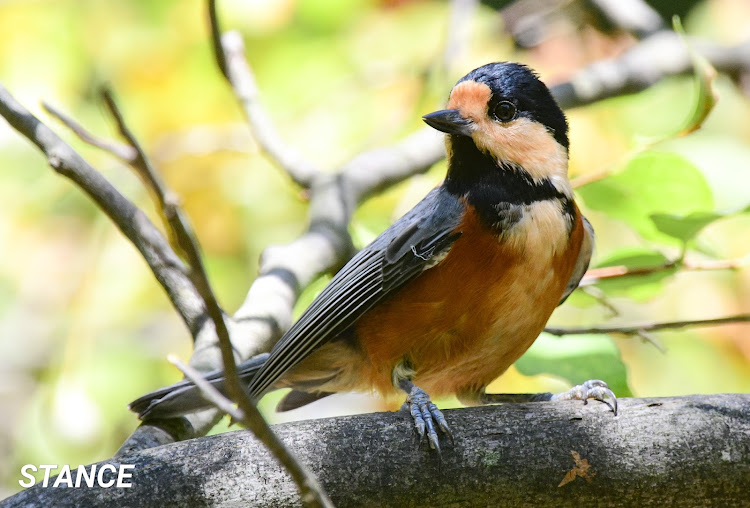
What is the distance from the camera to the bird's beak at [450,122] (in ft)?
10.4

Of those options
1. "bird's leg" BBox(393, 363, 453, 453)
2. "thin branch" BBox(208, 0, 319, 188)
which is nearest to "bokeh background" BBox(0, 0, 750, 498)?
"thin branch" BBox(208, 0, 319, 188)

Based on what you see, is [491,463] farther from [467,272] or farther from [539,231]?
[539,231]

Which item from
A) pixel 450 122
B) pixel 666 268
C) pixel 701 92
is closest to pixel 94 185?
pixel 450 122

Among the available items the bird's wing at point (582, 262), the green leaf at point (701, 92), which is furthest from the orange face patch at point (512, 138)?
the green leaf at point (701, 92)

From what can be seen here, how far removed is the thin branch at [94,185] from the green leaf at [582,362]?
127cm

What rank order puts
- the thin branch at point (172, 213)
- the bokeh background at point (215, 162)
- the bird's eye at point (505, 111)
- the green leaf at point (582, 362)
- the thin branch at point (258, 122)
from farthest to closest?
the bokeh background at point (215, 162)
the thin branch at point (258, 122)
the bird's eye at point (505, 111)
the green leaf at point (582, 362)
the thin branch at point (172, 213)

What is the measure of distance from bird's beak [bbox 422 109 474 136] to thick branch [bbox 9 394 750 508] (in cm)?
125

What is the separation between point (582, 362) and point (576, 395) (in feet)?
0.83

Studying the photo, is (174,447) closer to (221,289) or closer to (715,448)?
(715,448)

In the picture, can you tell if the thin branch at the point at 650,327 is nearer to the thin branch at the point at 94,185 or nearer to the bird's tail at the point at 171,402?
the bird's tail at the point at 171,402

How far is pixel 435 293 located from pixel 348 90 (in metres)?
2.22

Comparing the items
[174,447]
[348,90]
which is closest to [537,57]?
[348,90]

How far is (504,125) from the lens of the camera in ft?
10.8

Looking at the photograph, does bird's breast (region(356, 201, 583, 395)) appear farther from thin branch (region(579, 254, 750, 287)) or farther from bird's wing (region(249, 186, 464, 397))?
thin branch (region(579, 254, 750, 287))
